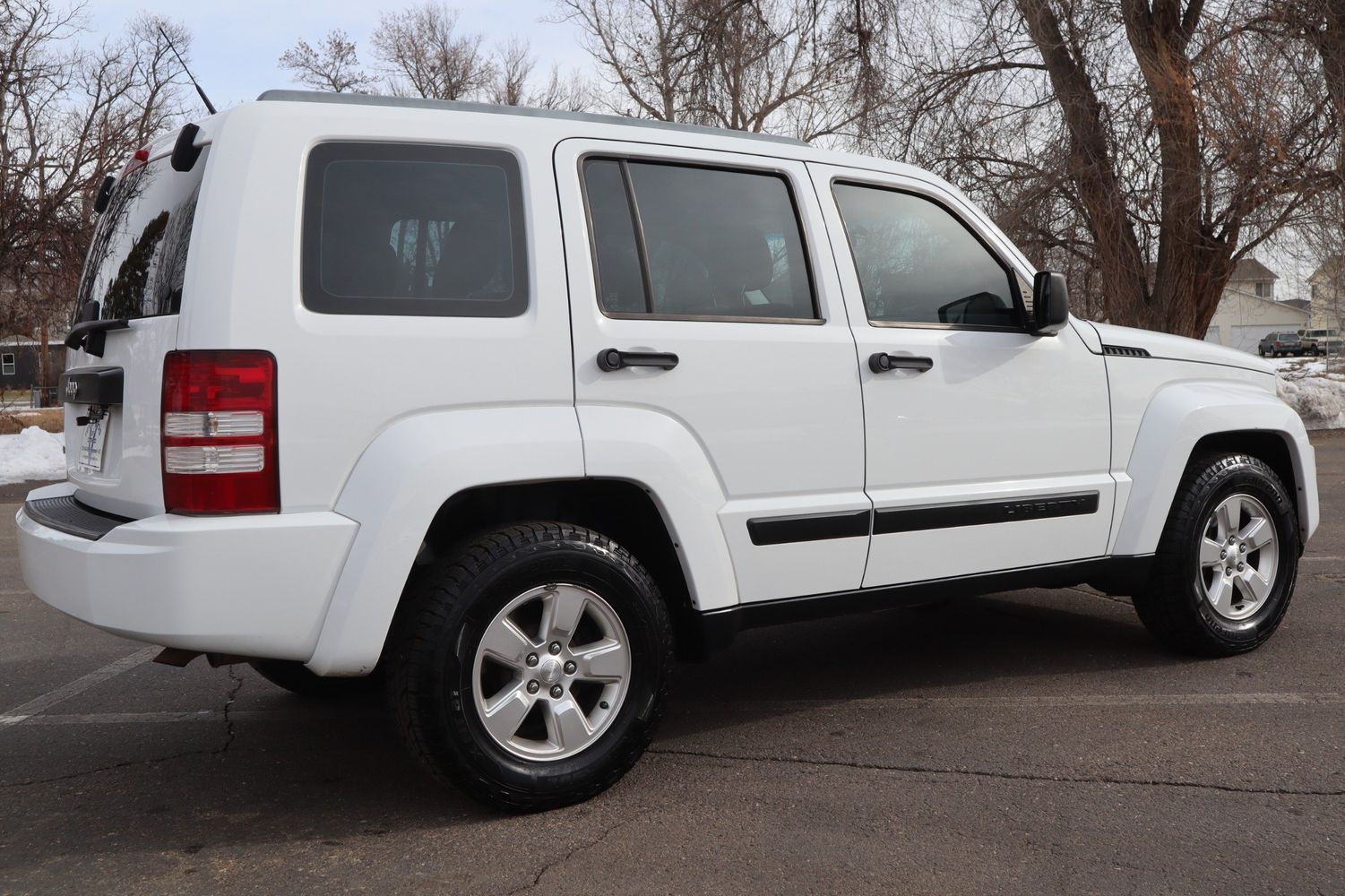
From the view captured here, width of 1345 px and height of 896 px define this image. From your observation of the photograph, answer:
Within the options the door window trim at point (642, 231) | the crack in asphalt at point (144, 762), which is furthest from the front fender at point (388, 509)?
the crack in asphalt at point (144, 762)

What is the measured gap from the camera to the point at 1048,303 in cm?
438

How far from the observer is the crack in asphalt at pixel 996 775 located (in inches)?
139

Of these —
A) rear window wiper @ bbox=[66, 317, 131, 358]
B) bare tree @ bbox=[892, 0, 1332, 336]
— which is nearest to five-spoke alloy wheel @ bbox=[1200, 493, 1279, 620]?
rear window wiper @ bbox=[66, 317, 131, 358]

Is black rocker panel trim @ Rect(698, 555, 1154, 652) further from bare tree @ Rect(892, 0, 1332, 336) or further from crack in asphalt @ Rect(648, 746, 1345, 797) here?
bare tree @ Rect(892, 0, 1332, 336)

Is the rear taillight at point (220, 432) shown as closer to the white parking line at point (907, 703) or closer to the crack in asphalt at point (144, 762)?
the crack in asphalt at point (144, 762)

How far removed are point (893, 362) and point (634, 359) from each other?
97 cm

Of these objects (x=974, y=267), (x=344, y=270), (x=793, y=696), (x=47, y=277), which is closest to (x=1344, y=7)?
(x=974, y=267)

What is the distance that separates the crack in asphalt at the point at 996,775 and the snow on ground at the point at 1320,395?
14531 mm

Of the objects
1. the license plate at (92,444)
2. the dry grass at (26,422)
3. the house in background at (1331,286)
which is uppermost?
the house in background at (1331,286)

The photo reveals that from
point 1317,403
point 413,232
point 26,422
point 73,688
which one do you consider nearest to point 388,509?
point 413,232

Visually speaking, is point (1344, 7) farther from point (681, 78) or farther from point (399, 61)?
point (399, 61)

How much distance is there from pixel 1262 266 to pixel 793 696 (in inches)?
530

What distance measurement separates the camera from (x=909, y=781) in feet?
12.0

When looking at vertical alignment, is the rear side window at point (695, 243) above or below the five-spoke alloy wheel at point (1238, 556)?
above
